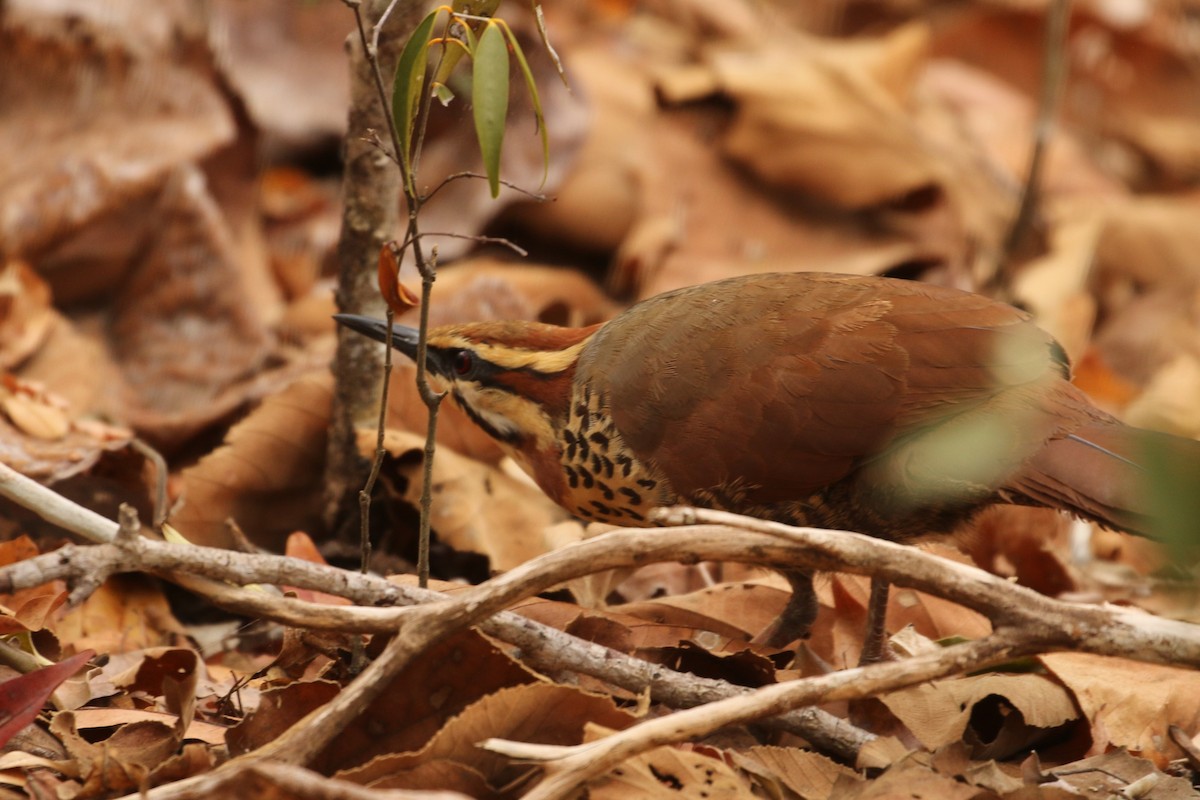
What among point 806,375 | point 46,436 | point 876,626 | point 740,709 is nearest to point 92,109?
point 46,436

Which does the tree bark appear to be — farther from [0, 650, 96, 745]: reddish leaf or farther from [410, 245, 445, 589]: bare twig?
[0, 650, 96, 745]: reddish leaf

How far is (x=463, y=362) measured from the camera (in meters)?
3.97

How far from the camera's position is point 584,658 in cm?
298

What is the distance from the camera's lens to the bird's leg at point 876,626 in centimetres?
353

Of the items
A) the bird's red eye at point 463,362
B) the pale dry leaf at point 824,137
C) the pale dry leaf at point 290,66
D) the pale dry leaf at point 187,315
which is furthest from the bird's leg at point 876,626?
the pale dry leaf at point 290,66

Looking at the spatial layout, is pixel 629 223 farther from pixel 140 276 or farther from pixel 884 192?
pixel 140 276

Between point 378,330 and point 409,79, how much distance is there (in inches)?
46.0

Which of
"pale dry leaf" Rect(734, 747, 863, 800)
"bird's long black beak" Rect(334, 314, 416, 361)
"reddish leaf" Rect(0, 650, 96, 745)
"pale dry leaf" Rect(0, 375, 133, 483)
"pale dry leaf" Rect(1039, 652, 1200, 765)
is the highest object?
"bird's long black beak" Rect(334, 314, 416, 361)

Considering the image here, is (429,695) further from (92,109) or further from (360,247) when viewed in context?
(92,109)

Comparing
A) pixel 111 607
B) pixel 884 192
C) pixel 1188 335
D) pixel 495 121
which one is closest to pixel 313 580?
pixel 495 121

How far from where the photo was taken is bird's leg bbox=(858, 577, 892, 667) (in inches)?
139

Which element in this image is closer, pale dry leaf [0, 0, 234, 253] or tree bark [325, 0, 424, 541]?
tree bark [325, 0, 424, 541]

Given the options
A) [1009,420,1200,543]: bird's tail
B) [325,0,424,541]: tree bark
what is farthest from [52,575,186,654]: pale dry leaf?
[1009,420,1200,543]: bird's tail

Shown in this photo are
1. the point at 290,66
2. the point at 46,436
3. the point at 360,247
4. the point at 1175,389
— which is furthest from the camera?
the point at 290,66
